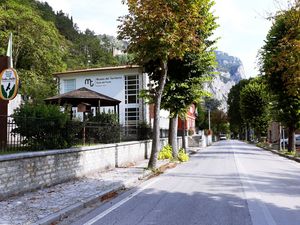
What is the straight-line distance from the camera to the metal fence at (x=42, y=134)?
38.9 ft

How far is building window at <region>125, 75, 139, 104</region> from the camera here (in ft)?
132

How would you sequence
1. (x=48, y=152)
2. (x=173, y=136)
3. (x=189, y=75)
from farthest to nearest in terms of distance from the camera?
(x=173, y=136)
(x=189, y=75)
(x=48, y=152)

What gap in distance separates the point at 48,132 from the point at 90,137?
12.5 feet

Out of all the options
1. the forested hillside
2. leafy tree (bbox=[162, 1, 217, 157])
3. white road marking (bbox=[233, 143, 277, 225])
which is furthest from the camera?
the forested hillside

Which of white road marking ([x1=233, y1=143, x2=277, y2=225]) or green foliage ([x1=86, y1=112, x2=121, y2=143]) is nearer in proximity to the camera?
white road marking ([x1=233, y1=143, x2=277, y2=225])

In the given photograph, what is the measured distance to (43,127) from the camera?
43.2 ft

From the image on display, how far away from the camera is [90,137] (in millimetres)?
17000

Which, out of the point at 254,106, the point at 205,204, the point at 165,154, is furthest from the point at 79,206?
the point at 254,106

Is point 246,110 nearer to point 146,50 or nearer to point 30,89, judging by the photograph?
point 30,89

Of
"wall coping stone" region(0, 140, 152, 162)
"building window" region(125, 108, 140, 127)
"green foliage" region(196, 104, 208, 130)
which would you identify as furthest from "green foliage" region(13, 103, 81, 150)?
"green foliage" region(196, 104, 208, 130)

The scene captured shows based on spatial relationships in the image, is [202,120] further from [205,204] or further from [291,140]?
[205,204]

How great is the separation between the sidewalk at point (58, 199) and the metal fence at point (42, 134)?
136 centimetres

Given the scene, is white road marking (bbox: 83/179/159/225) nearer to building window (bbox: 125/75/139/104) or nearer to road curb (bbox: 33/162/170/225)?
road curb (bbox: 33/162/170/225)

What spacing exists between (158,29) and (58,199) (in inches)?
367
